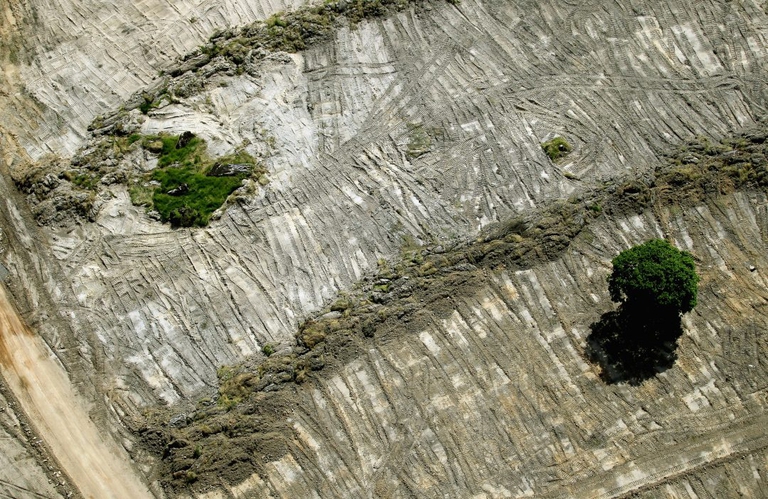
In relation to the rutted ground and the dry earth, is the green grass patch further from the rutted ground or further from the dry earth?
the rutted ground

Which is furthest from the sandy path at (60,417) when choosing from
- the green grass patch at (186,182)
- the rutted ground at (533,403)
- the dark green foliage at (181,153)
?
the dark green foliage at (181,153)

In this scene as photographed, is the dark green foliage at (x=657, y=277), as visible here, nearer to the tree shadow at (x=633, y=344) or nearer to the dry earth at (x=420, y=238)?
the tree shadow at (x=633, y=344)

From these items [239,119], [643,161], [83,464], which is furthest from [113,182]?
[643,161]

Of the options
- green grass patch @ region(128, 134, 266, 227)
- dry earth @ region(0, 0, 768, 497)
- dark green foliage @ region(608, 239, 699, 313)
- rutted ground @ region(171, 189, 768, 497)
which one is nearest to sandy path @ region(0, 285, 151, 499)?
dry earth @ region(0, 0, 768, 497)

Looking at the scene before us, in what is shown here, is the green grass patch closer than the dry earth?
No

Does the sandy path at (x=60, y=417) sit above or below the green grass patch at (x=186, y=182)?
below

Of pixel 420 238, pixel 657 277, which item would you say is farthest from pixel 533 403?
pixel 420 238

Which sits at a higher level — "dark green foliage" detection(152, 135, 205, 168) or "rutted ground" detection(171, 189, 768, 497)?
"dark green foliage" detection(152, 135, 205, 168)
